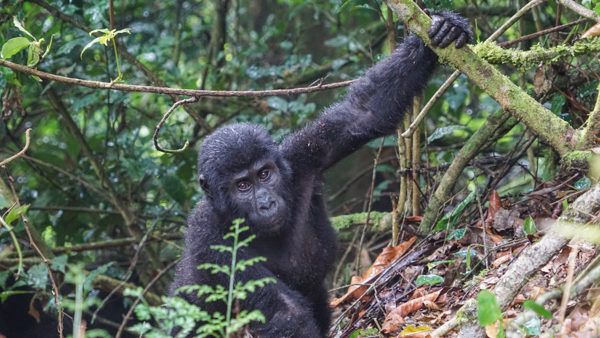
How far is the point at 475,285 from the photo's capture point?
508 centimetres

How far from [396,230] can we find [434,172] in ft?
2.57

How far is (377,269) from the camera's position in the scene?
638cm

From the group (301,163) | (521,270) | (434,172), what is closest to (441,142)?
(434,172)

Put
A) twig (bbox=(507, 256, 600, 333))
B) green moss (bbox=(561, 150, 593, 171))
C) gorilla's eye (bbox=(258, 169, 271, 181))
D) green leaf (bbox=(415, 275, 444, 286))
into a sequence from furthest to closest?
gorilla's eye (bbox=(258, 169, 271, 181))
green leaf (bbox=(415, 275, 444, 286))
green moss (bbox=(561, 150, 593, 171))
twig (bbox=(507, 256, 600, 333))

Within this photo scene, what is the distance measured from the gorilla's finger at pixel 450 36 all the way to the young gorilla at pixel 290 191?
70 cm

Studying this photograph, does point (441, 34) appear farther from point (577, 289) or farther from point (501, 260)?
→ point (577, 289)

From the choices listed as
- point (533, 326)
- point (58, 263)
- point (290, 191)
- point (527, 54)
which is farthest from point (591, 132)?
point (58, 263)

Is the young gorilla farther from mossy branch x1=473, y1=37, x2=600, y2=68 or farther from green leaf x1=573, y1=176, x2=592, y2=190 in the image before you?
green leaf x1=573, y1=176, x2=592, y2=190

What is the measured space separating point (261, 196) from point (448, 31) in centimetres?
166

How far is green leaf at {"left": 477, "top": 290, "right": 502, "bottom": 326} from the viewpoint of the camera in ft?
Answer: 11.4

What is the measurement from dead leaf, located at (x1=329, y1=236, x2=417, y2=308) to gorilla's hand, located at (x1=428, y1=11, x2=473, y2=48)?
2037mm

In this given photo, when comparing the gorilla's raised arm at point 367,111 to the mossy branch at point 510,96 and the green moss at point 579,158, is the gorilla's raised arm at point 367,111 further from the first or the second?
the green moss at point 579,158

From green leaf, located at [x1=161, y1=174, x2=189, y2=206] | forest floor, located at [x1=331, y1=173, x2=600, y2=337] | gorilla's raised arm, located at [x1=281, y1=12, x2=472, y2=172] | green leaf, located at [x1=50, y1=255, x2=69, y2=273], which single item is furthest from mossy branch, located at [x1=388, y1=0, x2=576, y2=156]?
green leaf, located at [x1=161, y1=174, x2=189, y2=206]

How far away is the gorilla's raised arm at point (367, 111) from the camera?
18.1 ft
